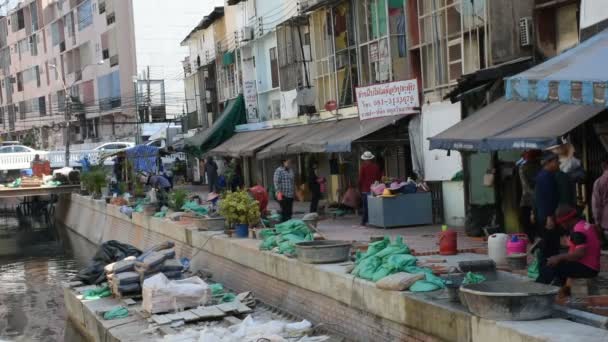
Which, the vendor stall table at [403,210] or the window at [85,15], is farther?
the window at [85,15]

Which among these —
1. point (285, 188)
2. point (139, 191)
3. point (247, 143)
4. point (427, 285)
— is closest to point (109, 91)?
point (139, 191)

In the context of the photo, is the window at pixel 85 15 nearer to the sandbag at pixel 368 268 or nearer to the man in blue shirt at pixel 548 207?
the sandbag at pixel 368 268

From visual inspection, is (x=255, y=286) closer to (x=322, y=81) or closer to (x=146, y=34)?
(x=322, y=81)

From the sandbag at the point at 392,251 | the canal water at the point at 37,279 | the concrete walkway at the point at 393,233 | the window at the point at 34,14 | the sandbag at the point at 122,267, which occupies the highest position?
the window at the point at 34,14

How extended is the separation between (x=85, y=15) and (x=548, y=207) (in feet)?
191

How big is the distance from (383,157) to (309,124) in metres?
4.71

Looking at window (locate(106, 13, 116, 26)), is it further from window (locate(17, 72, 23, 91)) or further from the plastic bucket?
the plastic bucket

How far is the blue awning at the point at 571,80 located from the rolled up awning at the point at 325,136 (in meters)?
10.0

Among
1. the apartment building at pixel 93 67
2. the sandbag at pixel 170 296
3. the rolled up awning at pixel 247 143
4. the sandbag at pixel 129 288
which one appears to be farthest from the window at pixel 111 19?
the sandbag at pixel 170 296

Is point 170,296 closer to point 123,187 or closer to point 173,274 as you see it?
point 173,274

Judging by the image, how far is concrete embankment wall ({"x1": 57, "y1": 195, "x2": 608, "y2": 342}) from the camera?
7.30 metres

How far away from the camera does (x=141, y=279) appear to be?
14875mm

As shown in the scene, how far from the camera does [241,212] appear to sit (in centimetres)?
1639

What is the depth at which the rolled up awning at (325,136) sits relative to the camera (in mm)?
20055
